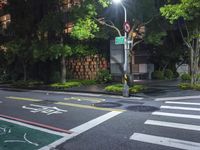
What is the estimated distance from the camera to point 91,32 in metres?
22.4

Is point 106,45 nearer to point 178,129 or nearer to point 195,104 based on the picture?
point 195,104

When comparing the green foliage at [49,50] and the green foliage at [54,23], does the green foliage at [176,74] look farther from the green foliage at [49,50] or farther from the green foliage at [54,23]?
the green foliage at [54,23]

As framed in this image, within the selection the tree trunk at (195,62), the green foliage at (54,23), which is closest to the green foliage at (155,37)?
the tree trunk at (195,62)

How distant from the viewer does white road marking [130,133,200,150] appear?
7938mm

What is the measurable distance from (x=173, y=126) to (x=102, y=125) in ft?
8.41

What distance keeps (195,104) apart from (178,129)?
5.53 meters

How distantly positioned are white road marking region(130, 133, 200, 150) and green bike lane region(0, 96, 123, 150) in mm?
2093

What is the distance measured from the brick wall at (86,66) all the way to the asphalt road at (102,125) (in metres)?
14.2

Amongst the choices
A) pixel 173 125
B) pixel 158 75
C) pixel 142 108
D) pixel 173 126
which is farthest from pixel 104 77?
pixel 173 126

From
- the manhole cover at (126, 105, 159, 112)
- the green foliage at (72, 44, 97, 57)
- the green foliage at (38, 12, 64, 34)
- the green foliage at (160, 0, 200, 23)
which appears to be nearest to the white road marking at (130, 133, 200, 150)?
the manhole cover at (126, 105, 159, 112)

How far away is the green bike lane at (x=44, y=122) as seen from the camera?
8849mm

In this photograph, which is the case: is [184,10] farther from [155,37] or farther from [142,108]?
[142,108]

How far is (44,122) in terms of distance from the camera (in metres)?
11.5

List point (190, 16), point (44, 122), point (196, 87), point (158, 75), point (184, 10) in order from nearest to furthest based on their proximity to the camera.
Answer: point (44, 122) → point (184, 10) → point (190, 16) → point (196, 87) → point (158, 75)
